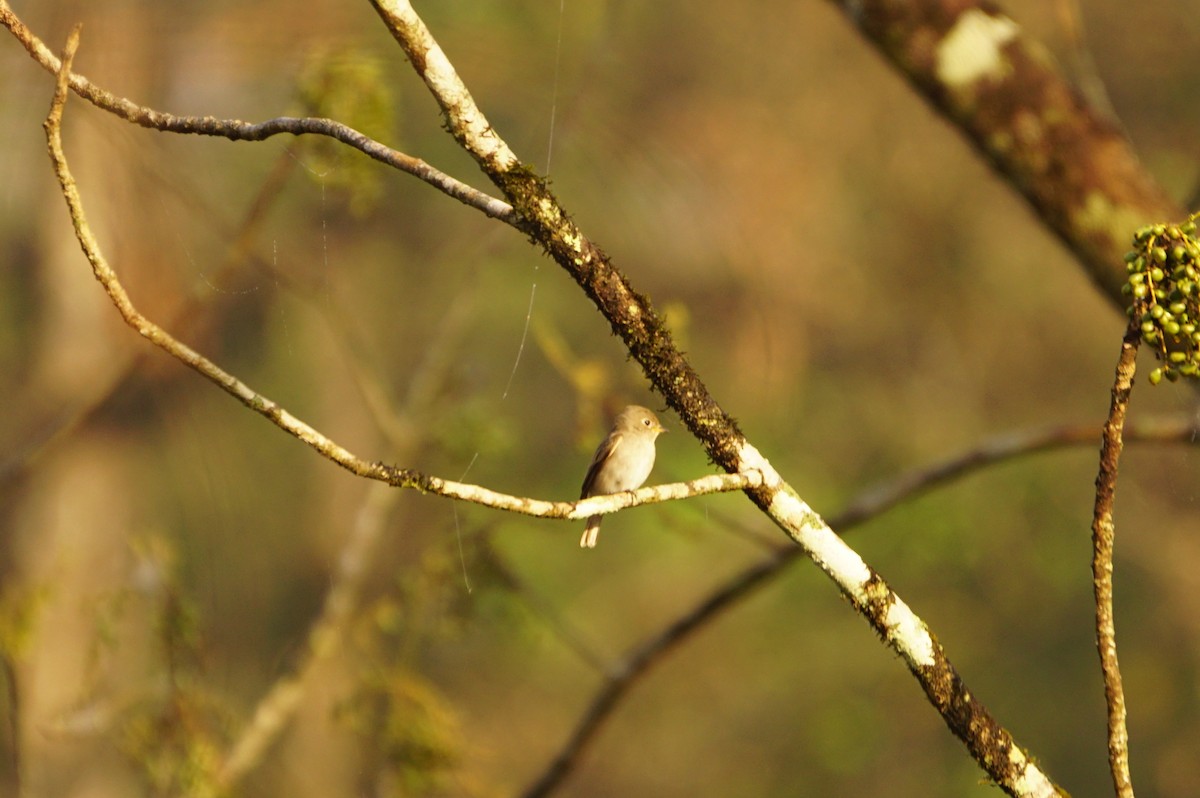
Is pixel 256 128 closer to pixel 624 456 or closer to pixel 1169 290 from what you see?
pixel 1169 290

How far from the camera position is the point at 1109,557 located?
230 centimetres

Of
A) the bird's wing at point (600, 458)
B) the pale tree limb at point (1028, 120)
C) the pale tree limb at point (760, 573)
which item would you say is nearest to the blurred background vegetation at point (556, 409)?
the bird's wing at point (600, 458)

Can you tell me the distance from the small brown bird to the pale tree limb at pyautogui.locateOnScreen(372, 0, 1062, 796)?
2.10m

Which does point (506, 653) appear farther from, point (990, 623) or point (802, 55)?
point (802, 55)

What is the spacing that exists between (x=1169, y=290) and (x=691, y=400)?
85 centimetres

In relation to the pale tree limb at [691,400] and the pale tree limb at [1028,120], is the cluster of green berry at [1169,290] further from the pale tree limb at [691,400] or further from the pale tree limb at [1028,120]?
the pale tree limb at [1028,120]

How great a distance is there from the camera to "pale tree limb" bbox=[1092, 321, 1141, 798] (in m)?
2.22

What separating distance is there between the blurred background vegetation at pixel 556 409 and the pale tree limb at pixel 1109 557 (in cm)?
168

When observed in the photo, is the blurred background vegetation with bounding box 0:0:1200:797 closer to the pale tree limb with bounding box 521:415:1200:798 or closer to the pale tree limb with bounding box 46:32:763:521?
the pale tree limb with bounding box 521:415:1200:798

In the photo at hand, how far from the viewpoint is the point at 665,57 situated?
13.7 meters

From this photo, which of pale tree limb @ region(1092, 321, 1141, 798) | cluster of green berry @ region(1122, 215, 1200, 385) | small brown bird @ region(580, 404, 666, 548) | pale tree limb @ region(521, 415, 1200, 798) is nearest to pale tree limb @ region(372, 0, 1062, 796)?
pale tree limb @ region(1092, 321, 1141, 798)

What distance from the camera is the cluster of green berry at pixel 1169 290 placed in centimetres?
209

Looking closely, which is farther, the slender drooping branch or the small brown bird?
the small brown bird

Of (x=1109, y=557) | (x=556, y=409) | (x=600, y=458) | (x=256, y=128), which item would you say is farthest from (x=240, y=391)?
(x=556, y=409)
